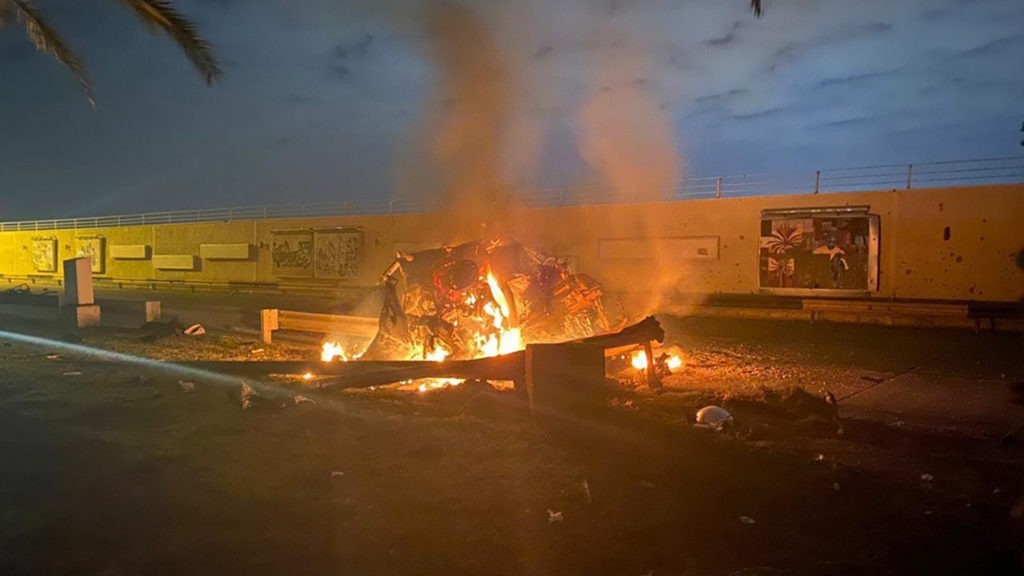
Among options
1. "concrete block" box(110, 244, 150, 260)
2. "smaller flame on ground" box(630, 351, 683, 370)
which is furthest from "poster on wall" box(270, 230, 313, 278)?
"smaller flame on ground" box(630, 351, 683, 370)

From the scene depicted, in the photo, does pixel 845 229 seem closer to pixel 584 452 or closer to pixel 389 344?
pixel 389 344

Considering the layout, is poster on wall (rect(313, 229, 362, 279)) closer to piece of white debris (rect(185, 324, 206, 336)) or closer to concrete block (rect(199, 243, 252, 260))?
concrete block (rect(199, 243, 252, 260))

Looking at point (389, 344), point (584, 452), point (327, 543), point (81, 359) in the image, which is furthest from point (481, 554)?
point (81, 359)

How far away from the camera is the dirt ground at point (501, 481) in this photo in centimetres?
430

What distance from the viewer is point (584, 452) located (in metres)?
6.41

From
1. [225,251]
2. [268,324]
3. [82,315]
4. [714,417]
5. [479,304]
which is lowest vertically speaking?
Result: [714,417]

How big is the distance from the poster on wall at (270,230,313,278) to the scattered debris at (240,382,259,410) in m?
21.7

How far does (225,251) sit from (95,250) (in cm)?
1121

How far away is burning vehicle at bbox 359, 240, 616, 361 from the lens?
425 inches

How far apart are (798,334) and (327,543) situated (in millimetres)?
13555

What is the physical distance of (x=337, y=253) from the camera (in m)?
28.8

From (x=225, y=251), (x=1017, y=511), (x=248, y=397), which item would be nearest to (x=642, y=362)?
(x=248, y=397)

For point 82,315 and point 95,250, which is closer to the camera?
point 82,315

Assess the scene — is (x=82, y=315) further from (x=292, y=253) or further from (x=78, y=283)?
(x=292, y=253)
